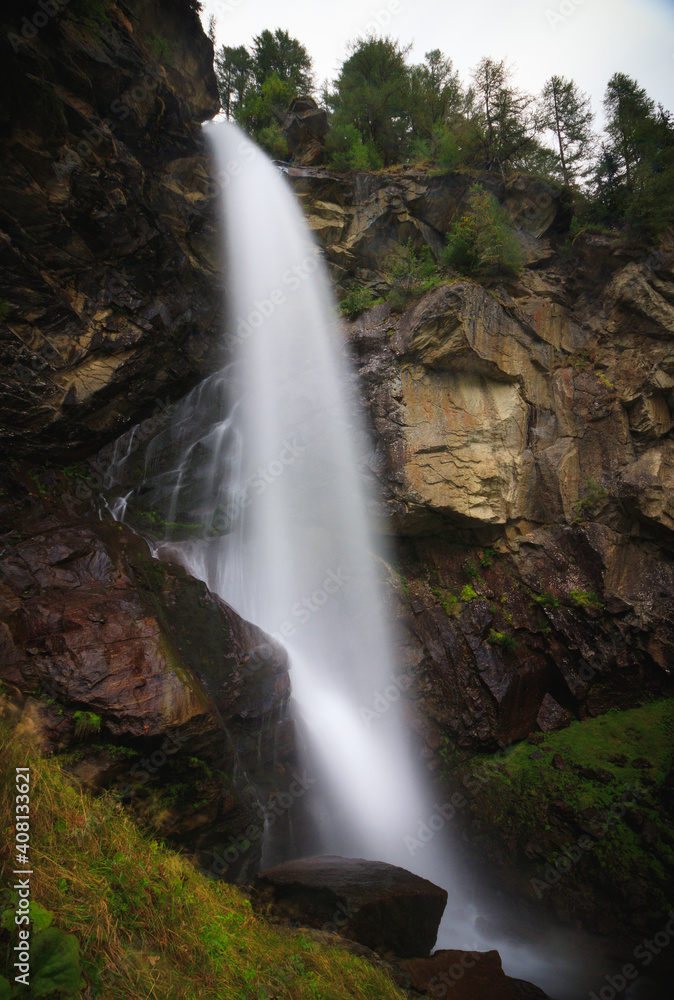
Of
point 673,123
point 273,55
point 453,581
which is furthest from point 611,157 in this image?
point 273,55

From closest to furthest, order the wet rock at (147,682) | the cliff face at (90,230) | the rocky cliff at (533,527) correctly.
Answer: the wet rock at (147,682), the cliff face at (90,230), the rocky cliff at (533,527)

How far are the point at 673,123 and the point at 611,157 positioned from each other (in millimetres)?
1898

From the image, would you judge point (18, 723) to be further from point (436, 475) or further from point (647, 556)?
point (647, 556)

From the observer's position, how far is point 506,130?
15680mm

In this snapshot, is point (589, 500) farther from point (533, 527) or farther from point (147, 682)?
point (147, 682)

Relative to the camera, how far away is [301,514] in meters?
12.2

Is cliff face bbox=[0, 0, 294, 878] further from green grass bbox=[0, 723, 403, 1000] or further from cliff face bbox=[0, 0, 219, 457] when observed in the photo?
green grass bbox=[0, 723, 403, 1000]

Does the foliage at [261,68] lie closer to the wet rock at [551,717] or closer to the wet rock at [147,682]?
the wet rock at [147,682]

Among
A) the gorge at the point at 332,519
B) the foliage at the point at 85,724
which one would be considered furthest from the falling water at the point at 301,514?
the foliage at the point at 85,724

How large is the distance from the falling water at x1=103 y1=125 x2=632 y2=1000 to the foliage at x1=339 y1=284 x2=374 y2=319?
0.46 m

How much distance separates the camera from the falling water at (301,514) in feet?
28.4

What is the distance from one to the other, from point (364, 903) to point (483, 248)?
14.2 metres

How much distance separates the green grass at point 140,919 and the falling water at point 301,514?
3.97 meters

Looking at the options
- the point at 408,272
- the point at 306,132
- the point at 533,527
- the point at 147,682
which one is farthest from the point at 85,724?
the point at 306,132
